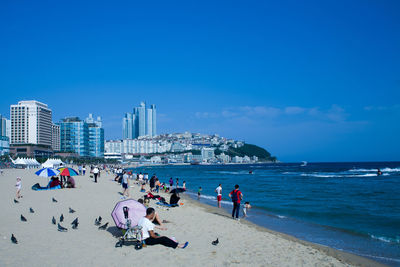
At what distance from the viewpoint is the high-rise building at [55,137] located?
14750cm

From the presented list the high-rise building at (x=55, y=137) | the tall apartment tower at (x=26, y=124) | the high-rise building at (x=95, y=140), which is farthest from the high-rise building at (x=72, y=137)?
the high-rise building at (x=55, y=137)


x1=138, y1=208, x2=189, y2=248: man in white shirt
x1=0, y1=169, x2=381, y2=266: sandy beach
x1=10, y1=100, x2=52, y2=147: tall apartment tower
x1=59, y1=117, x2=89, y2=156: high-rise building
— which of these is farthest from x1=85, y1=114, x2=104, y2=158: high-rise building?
x1=138, y1=208, x2=189, y2=248: man in white shirt

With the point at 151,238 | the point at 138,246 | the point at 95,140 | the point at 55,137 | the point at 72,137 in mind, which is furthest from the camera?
the point at 95,140

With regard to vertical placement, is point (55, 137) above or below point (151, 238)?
above

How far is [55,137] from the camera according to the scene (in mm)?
149250

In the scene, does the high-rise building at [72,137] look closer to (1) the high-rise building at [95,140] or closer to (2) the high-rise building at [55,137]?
(1) the high-rise building at [95,140]

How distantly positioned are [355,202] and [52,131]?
147 m

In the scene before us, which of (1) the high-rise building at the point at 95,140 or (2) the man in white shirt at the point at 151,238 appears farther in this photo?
(1) the high-rise building at the point at 95,140

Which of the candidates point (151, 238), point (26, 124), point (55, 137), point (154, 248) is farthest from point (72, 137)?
point (154, 248)

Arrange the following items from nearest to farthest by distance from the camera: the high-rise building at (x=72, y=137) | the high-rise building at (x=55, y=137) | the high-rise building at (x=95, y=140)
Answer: the high-rise building at (x=72, y=137), the high-rise building at (x=55, y=137), the high-rise building at (x=95, y=140)

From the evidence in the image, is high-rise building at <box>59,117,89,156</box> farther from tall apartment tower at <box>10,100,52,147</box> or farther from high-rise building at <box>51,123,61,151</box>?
high-rise building at <box>51,123,61,151</box>

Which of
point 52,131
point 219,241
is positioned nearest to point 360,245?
point 219,241

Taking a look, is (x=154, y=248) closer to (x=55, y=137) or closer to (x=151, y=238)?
(x=151, y=238)

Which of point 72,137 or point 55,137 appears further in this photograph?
point 55,137
